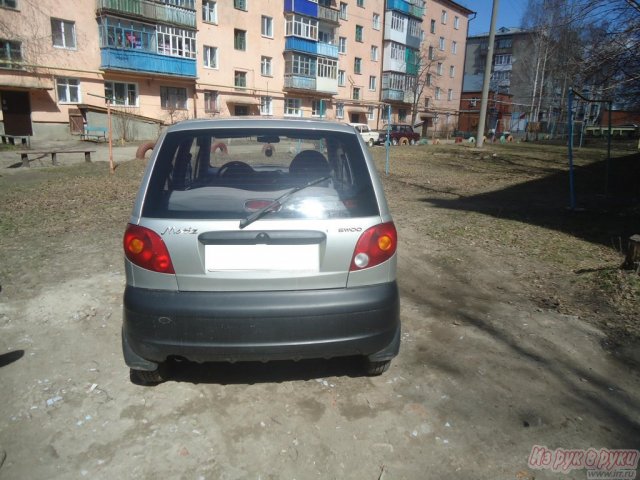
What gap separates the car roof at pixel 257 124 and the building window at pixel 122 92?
29.1 m

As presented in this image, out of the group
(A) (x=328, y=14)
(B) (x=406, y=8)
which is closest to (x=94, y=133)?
(A) (x=328, y=14)

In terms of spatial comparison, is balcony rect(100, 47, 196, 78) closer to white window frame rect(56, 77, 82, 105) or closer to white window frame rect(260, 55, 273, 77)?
white window frame rect(56, 77, 82, 105)

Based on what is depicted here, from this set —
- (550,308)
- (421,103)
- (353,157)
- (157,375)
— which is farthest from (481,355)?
(421,103)

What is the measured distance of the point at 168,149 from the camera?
2.58 meters

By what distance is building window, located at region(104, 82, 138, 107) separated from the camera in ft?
93.1

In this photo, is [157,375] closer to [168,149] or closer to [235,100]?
[168,149]

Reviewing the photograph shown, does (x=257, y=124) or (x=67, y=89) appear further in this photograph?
(x=67, y=89)

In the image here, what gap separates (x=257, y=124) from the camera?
271 centimetres

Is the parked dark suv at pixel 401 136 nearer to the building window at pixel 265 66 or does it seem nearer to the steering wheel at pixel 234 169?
the building window at pixel 265 66

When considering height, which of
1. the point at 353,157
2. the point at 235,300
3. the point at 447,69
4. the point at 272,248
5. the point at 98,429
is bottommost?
the point at 98,429

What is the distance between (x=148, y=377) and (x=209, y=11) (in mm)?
35286

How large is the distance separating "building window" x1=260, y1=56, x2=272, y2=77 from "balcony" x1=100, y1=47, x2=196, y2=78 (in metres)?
6.88

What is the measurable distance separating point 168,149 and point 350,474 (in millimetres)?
1985

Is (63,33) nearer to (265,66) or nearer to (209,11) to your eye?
(209,11)
